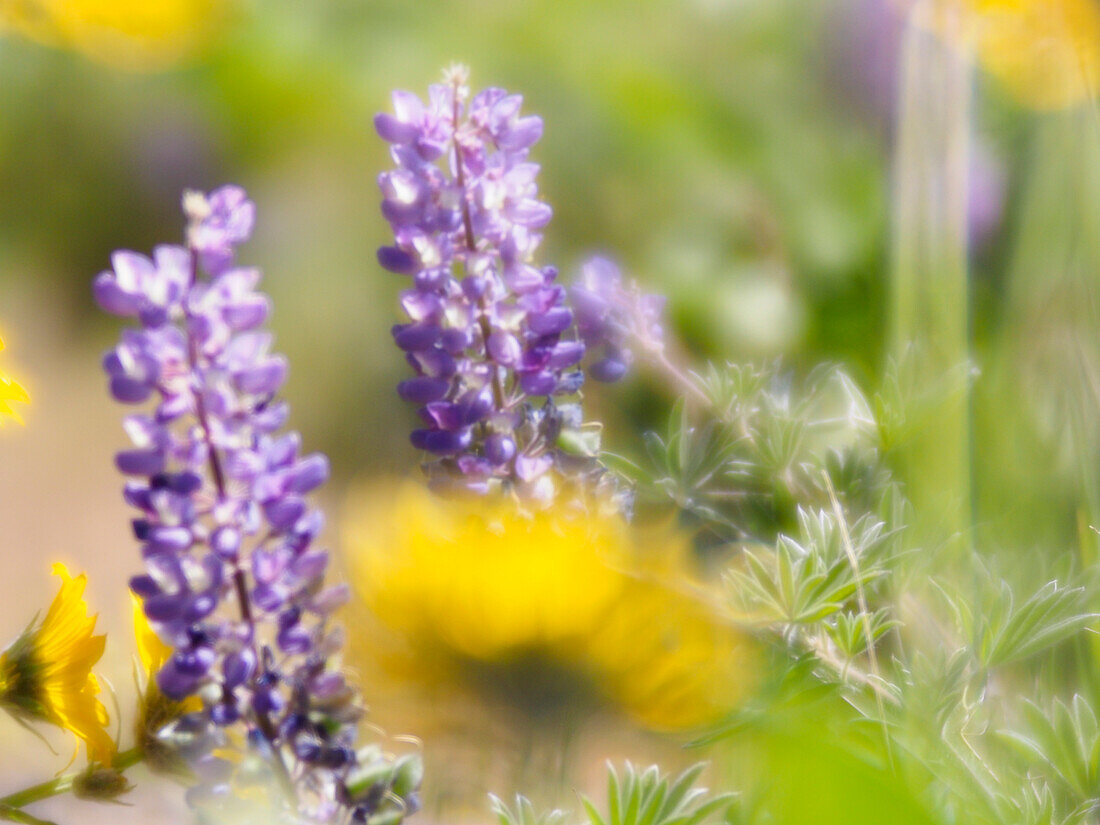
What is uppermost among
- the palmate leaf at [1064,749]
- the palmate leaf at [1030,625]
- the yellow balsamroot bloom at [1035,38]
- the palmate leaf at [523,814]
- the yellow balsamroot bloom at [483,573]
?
the yellow balsamroot bloom at [1035,38]

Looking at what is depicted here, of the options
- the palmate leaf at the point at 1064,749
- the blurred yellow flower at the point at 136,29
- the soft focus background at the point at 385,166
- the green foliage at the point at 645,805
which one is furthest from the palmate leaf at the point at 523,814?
the blurred yellow flower at the point at 136,29

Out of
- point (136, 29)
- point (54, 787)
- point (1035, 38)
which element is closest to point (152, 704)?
point (54, 787)

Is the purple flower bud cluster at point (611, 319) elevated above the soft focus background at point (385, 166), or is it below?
below

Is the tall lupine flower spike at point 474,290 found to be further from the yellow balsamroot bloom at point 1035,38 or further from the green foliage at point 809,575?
the yellow balsamroot bloom at point 1035,38

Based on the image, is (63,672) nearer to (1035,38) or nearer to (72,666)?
(72,666)

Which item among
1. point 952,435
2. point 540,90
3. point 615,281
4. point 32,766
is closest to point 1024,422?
point 952,435

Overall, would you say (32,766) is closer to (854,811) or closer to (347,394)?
(347,394)
